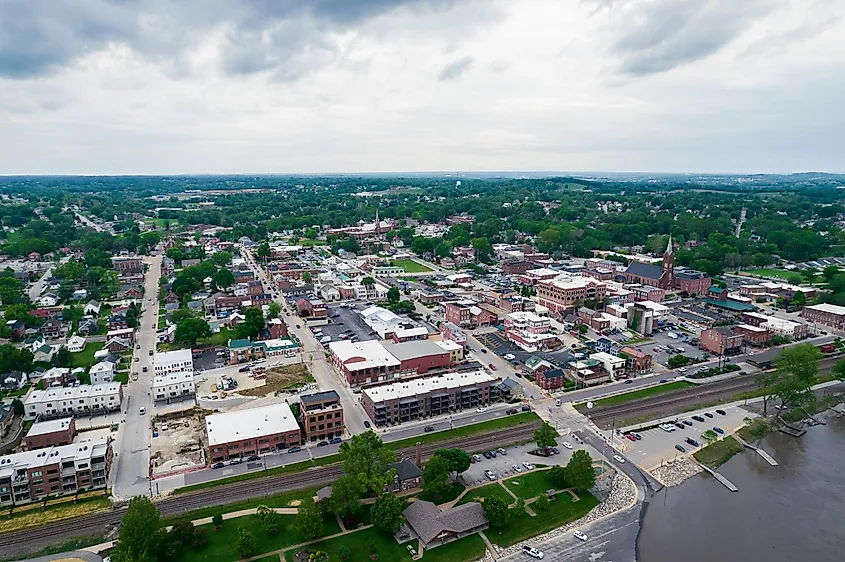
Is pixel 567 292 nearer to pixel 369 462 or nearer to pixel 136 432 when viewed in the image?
pixel 369 462

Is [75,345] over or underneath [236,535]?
over

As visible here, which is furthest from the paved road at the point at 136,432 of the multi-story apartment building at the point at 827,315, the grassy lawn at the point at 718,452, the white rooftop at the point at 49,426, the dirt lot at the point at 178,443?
the multi-story apartment building at the point at 827,315

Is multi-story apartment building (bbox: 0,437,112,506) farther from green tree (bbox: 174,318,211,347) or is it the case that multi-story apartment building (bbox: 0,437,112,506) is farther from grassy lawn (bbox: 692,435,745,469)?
grassy lawn (bbox: 692,435,745,469)

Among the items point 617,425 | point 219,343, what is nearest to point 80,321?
point 219,343

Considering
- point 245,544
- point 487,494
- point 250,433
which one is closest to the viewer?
point 245,544

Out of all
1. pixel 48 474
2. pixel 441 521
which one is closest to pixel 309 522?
pixel 441 521

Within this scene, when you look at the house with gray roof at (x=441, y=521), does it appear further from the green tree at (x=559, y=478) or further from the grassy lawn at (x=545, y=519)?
the green tree at (x=559, y=478)

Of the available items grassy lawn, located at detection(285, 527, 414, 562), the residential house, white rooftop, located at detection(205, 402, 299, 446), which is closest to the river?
grassy lawn, located at detection(285, 527, 414, 562)
